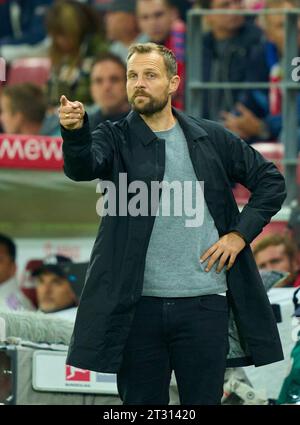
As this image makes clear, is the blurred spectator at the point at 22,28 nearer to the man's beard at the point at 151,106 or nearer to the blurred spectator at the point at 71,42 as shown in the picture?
the blurred spectator at the point at 71,42

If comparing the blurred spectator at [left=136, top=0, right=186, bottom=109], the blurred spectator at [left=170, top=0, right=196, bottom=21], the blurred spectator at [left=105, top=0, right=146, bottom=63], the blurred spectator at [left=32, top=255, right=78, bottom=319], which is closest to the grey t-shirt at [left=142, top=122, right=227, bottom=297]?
the blurred spectator at [left=32, top=255, right=78, bottom=319]

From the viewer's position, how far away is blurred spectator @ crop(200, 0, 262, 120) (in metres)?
9.82

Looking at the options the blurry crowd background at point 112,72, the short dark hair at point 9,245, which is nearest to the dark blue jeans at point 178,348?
the blurry crowd background at point 112,72

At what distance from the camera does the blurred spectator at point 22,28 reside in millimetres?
12312

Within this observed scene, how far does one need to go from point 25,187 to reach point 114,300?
400cm

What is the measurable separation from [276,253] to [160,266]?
2948 millimetres

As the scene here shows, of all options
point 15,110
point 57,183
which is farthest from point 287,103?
point 15,110

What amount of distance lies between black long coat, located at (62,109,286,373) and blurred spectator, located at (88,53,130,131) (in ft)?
15.1

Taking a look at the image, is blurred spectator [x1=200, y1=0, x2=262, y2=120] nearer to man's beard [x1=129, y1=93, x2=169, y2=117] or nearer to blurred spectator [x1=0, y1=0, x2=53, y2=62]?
blurred spectator [x1=0, y1=0, x2=53, y2=62]

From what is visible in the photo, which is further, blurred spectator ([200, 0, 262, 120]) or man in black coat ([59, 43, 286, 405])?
blurred spectator ([200, 0, 262, 120])

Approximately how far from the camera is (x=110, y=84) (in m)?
9.82

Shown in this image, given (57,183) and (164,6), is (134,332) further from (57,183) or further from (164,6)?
(164,6)

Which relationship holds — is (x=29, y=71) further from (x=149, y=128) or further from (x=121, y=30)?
(x=149, y=128)

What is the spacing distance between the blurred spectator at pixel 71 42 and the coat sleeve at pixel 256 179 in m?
5.66
